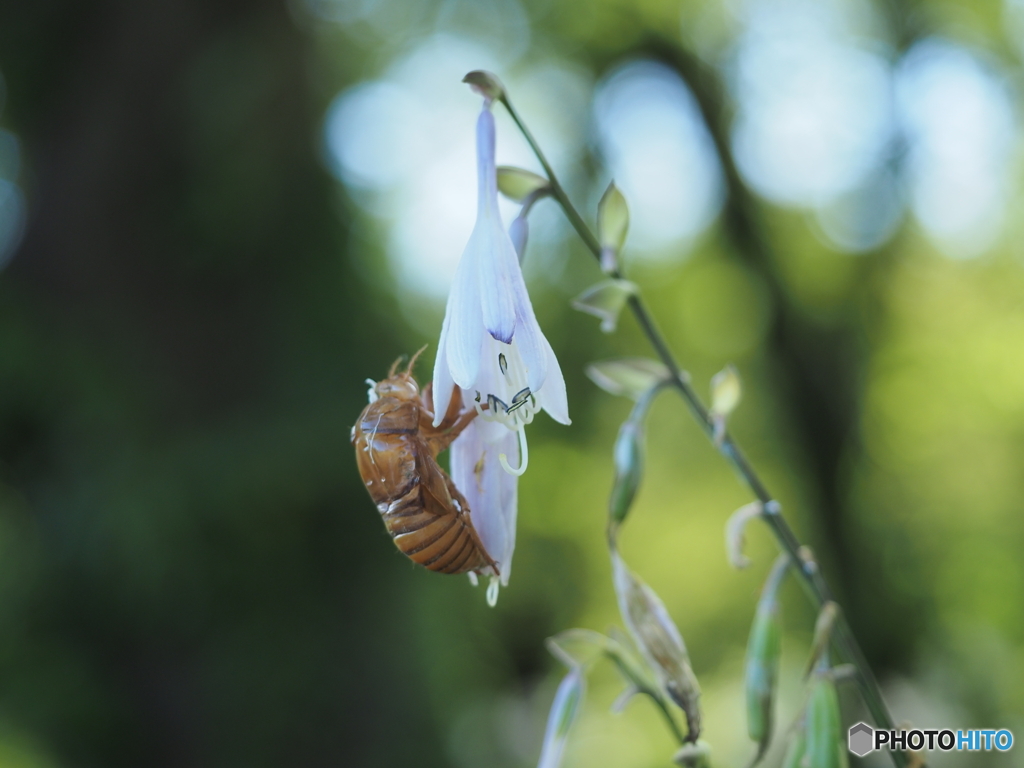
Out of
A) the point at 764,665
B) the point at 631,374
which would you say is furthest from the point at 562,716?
the point at 631,374

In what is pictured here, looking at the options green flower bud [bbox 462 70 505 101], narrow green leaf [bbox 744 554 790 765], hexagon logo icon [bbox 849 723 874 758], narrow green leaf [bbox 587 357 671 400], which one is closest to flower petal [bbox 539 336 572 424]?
narrow green leaf [bbox 587 357 671 400]

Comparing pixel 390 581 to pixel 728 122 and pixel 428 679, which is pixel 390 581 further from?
pixel 728 122

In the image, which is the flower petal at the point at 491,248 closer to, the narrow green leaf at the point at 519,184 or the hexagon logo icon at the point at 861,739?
the narrow green leaf at the point at 519,184

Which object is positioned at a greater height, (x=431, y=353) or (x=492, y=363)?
(x=431, y=353)

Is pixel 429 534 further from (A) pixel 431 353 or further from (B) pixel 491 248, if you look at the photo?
(A) pixel 431 353

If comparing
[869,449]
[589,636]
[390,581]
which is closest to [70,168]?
[390,581]

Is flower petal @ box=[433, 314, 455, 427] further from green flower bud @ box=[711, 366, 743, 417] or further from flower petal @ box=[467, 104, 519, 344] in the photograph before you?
green flower bud @ box=[711, 366, 743, 417]
